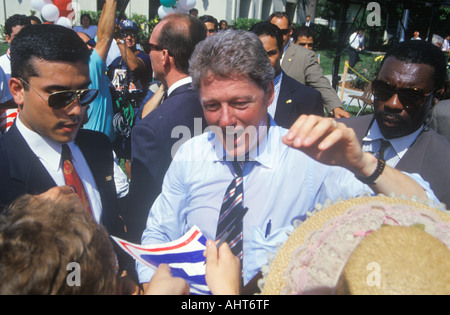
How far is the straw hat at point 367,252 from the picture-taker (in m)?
0.76

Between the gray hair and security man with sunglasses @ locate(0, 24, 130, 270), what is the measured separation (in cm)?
67

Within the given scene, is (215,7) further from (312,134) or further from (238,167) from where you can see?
(312,134)

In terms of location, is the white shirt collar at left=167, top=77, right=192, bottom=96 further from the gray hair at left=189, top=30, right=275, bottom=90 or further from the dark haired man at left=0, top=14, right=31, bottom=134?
the dark haired man at left=0, top=14, right=31, bottom=134

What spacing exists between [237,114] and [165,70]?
133cm

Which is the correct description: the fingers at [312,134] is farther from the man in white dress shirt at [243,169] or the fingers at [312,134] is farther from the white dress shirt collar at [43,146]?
the white dress shirt collar at [43,146]

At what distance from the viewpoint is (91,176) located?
2.02m

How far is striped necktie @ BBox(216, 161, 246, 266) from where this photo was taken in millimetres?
1618

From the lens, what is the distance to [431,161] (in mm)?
1908

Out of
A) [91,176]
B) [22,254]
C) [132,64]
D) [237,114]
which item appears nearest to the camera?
[22,254]

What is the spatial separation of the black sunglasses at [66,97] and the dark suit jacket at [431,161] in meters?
1.85

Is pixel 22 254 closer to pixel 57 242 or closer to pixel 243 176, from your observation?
pixel 57 242

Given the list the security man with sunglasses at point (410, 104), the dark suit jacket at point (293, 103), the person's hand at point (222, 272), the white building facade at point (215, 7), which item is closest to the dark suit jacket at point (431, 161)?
the security man with sunglasses at point (410, 104)
